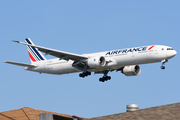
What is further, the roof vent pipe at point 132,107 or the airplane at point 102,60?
the airplane at point 102,60

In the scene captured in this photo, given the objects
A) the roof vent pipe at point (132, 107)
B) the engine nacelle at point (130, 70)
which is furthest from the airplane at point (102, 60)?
the roof vent pipe at point (132, 107)

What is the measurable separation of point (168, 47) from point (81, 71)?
13.1 meters

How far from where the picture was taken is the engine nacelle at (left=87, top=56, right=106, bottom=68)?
158ft

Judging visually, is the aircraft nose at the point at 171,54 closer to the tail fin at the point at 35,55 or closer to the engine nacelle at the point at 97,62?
the engine nacelle at the point at 97,62

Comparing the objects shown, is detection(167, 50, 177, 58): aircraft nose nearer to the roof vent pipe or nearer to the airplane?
the airplane

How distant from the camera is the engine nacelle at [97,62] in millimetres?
48250

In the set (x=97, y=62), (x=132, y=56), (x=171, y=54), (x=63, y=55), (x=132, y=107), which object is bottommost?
(x=132, y=107)

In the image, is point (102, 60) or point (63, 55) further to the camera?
point (63, 55)

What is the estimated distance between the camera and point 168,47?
45.9 metres

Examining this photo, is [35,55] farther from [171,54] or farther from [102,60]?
[171,54]

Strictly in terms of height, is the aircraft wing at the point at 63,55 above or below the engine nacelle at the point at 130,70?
above

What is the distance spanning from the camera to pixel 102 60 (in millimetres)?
48625

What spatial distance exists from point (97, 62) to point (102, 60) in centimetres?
84

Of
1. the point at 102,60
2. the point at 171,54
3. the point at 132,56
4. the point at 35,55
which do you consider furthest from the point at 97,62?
the point at 35,55
